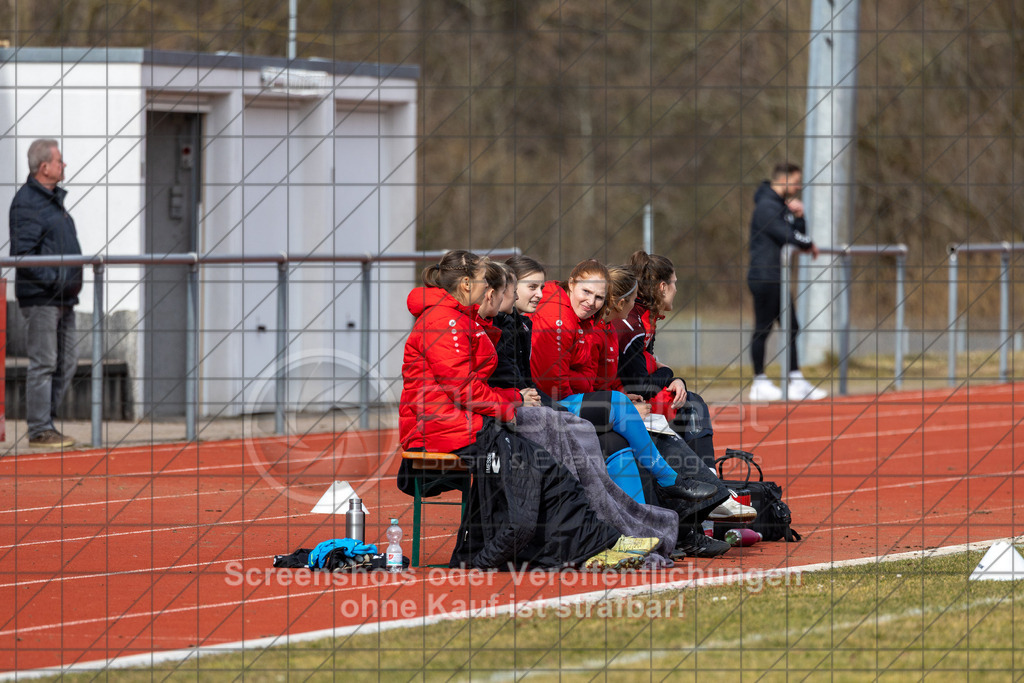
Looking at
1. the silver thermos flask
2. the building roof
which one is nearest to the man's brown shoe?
the building roof

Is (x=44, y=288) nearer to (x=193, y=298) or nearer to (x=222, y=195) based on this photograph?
(x=193, y=298)

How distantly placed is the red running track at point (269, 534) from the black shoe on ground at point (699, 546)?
0.21ft

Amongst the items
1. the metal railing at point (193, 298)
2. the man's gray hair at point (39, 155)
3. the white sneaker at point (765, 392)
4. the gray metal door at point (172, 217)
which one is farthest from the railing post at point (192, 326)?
the white sneaker at point (765, 392)

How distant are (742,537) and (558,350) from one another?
3.56 ft

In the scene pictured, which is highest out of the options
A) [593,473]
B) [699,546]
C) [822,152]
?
[822,152]

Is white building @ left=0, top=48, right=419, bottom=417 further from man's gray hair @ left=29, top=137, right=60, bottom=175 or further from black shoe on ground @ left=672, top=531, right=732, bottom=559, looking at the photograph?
black shoe on ground @ left=672, top=531, right=732, bottom=559

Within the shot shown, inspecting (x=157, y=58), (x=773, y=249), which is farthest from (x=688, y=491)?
(x=773, y=249)

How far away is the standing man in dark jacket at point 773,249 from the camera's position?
36.5 ft

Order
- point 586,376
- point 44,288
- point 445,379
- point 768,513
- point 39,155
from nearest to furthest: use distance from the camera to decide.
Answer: point 445,379 → point 586,376 → point 768,513 → point 39,155 → point 44,288

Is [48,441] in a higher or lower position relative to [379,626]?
lower

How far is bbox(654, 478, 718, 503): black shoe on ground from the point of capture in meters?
5.59

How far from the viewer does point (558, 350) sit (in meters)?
5.70

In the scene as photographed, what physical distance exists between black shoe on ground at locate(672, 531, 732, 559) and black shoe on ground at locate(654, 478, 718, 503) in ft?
0.48

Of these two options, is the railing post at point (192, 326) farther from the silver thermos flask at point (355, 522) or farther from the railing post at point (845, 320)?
the railing post at point (845, 320)
